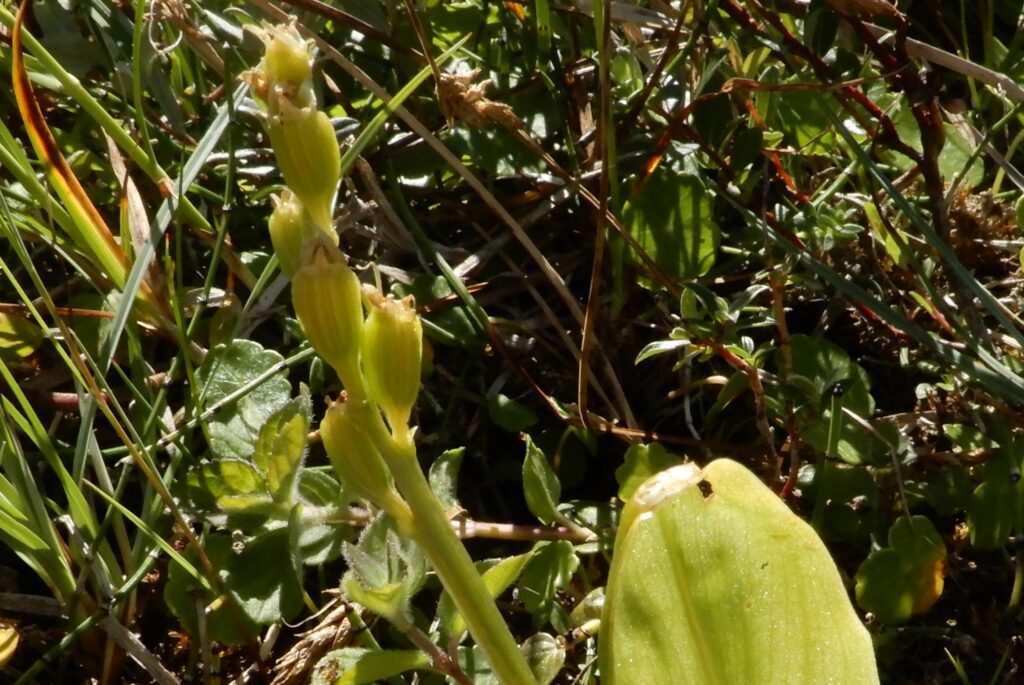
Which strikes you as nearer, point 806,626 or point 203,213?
point 806,626

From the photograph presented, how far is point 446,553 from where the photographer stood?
2.15 ft

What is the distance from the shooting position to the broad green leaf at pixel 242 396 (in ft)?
3.88

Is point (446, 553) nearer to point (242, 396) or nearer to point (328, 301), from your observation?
point (328, 301)

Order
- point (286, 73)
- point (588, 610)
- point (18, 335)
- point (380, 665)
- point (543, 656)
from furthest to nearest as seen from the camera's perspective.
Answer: point (18, 335) < point (588, 610) < point (543, 656) < point (380, 665) < point (286, 73)

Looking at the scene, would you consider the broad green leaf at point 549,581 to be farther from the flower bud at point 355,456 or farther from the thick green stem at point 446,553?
the flower bud at point 355,456

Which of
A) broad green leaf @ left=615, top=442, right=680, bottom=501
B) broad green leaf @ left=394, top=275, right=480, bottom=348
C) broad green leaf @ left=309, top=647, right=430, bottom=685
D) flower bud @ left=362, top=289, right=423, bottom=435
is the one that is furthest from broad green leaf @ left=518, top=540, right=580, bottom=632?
flower bud @ left=362, top=289, right=423, bottom=435

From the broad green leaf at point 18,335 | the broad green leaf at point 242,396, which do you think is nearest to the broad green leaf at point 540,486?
the broad green leaf at point 242,396

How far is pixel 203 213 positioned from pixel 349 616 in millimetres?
636

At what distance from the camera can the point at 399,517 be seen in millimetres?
651

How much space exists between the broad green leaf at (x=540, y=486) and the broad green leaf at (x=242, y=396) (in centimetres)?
29

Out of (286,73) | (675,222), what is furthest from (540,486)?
(286,73)

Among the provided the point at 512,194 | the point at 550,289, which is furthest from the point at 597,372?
the point at 512,194

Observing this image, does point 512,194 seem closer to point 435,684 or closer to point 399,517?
point 435,684

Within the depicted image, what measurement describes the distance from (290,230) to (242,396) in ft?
2.10
